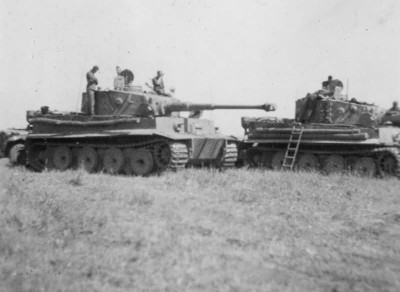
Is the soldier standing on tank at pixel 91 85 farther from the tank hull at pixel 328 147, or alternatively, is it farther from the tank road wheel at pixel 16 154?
the tank hull at pixel 328 147

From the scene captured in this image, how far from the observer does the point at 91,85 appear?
1488 cm

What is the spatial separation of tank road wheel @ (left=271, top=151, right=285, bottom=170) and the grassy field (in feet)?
20.1

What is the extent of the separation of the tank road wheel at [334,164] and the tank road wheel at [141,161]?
5.75 meters

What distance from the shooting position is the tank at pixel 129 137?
13.1 metres

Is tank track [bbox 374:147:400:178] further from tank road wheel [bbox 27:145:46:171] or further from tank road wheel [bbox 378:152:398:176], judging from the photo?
tank road wheel [bbox 27:145:46:171]

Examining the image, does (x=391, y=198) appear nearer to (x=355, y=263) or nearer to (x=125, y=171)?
(x=355, y=263)

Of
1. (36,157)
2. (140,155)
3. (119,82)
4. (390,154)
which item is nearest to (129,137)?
(140,155)

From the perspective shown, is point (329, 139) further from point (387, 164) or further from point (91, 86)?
point (91, 86)

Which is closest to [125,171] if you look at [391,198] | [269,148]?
[269,148]

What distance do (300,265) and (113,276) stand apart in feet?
6.45

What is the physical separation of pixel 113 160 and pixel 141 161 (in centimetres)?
106

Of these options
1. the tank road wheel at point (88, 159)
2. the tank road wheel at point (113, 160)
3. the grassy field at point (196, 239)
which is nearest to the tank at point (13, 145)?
the tank road wheel at point (88, 159)

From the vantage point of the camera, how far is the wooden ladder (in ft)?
48.5

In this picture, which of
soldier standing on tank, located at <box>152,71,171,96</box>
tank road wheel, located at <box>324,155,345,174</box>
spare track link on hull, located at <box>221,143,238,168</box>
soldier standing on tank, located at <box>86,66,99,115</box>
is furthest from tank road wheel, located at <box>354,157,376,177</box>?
soldier standing on tank, located at <box>86,66,99,115</box>
